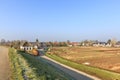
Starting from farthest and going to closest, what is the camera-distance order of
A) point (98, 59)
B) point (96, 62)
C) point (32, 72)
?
point (98, 59), point (96, 62), point (32, 72)

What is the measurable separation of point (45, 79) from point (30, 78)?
1010 mm

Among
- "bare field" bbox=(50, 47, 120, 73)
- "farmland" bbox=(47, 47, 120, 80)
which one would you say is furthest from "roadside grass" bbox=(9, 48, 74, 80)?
"bare field" bbox=(50, 47, 120, 73)

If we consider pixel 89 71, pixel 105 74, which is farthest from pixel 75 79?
pixel 89 71

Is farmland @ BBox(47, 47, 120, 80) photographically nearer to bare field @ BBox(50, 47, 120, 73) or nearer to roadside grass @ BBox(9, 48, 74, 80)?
bare field @ BBox(50, 47, 120, 73)

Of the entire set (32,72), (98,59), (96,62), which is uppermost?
(32,72)

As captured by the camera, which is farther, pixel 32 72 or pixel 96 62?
pixel 96 62

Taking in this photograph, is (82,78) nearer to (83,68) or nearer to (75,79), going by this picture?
(75,79)

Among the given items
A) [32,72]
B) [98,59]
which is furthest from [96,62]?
[32,72]

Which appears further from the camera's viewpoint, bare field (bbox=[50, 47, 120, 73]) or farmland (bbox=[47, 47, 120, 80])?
bare field (bbox=[50, 47, 120, 73])

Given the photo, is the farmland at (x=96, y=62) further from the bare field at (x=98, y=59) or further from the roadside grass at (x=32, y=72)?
the roadside grass at (x=32, y=72)

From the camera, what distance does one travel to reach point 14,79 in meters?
17.5

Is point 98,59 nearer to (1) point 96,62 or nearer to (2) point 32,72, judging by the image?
(1) point 96,62

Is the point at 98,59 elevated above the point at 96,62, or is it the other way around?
the point at 98,59

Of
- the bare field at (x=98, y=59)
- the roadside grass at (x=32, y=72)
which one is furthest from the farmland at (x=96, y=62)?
the roadside grass at (x=32, y=72)
